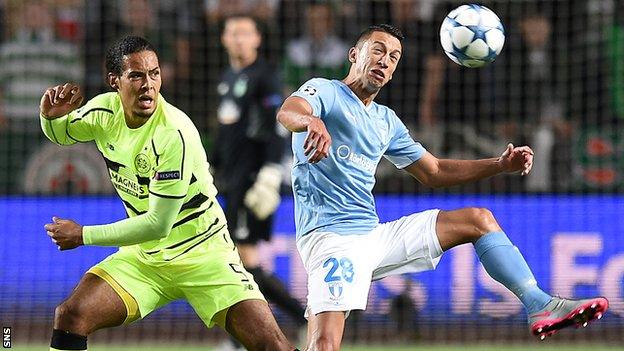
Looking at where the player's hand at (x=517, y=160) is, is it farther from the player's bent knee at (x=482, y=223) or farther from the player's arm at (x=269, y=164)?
the player's arm at (x=269, y=164)

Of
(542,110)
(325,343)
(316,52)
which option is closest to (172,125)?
(325,343)

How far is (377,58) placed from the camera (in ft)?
20.2

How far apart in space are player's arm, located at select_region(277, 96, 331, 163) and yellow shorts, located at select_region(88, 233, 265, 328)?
0.84m

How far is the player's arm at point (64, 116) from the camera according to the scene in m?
6.06

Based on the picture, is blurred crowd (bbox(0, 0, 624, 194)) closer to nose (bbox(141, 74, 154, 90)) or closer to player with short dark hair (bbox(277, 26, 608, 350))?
player with short dark hair (bbox(277, 26, 608, 350))

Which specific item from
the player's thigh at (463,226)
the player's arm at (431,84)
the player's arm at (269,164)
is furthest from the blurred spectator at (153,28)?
the player's thigh at (463,226)

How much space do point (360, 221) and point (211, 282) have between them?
780 mm

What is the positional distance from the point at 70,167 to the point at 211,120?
64.2 inches

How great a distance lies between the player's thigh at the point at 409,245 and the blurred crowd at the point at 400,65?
17.6 ft

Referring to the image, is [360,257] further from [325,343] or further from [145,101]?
[145,101]

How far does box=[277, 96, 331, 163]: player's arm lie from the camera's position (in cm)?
527

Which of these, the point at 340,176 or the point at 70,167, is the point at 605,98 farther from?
the point at 340,176

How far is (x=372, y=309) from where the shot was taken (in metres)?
10.6

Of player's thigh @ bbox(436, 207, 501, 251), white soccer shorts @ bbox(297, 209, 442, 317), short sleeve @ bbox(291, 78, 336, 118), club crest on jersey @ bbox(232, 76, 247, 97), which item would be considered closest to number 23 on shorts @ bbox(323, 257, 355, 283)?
white soccer shorts @ bbox(297, 209, 442, 317)
